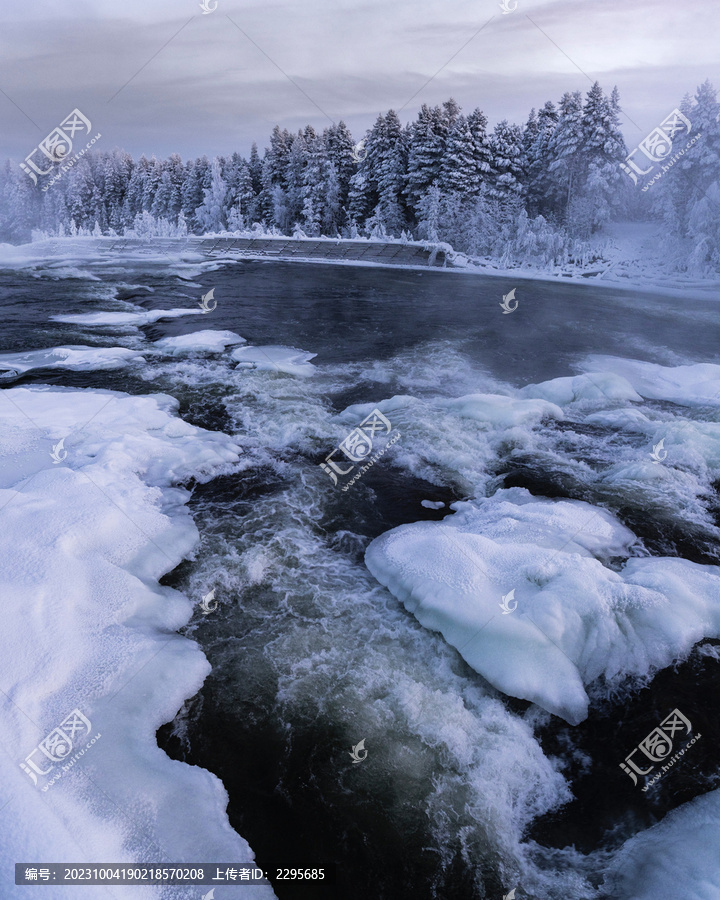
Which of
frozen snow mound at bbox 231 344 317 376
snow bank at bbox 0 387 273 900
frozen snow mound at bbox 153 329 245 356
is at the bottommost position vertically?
snow bank at bbox 0 387 273 900

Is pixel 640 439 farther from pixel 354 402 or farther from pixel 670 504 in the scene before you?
pixel 354 402

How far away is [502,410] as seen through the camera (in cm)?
1293

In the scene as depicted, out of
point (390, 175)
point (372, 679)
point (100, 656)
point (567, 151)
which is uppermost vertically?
point (567, 151)

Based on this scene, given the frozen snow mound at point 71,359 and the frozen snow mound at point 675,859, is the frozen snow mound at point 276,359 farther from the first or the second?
the frozen snow mound at point 675,859

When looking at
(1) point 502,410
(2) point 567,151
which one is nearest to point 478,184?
(2) point 567,151

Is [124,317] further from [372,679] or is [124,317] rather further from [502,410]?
[372,679]

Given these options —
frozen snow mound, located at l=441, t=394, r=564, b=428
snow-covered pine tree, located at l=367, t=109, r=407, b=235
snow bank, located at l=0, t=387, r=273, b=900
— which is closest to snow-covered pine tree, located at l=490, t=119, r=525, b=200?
snow-covered pine tree, located at l=367, t=109, r=407, b=235

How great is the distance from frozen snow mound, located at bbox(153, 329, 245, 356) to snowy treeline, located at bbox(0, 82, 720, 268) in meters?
32.1

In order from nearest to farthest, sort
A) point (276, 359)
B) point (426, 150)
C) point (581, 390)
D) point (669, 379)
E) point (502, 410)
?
1. point (502, 410)
2. point (581, 390)
3. point (669, 379)
4. point (276, 359)
5. point (426, 150)

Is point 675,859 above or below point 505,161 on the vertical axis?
below

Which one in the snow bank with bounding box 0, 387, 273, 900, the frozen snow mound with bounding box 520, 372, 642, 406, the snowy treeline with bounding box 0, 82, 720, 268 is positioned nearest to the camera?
the snow bank with bounding box 0, 387, 273, 900

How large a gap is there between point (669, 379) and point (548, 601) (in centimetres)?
1318

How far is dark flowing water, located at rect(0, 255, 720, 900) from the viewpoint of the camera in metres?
4.68

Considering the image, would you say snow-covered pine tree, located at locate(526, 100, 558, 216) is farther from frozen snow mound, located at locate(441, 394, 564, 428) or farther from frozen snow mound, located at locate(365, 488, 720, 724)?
frozen snow mound, located at locate(365, 488, 720, 724)
